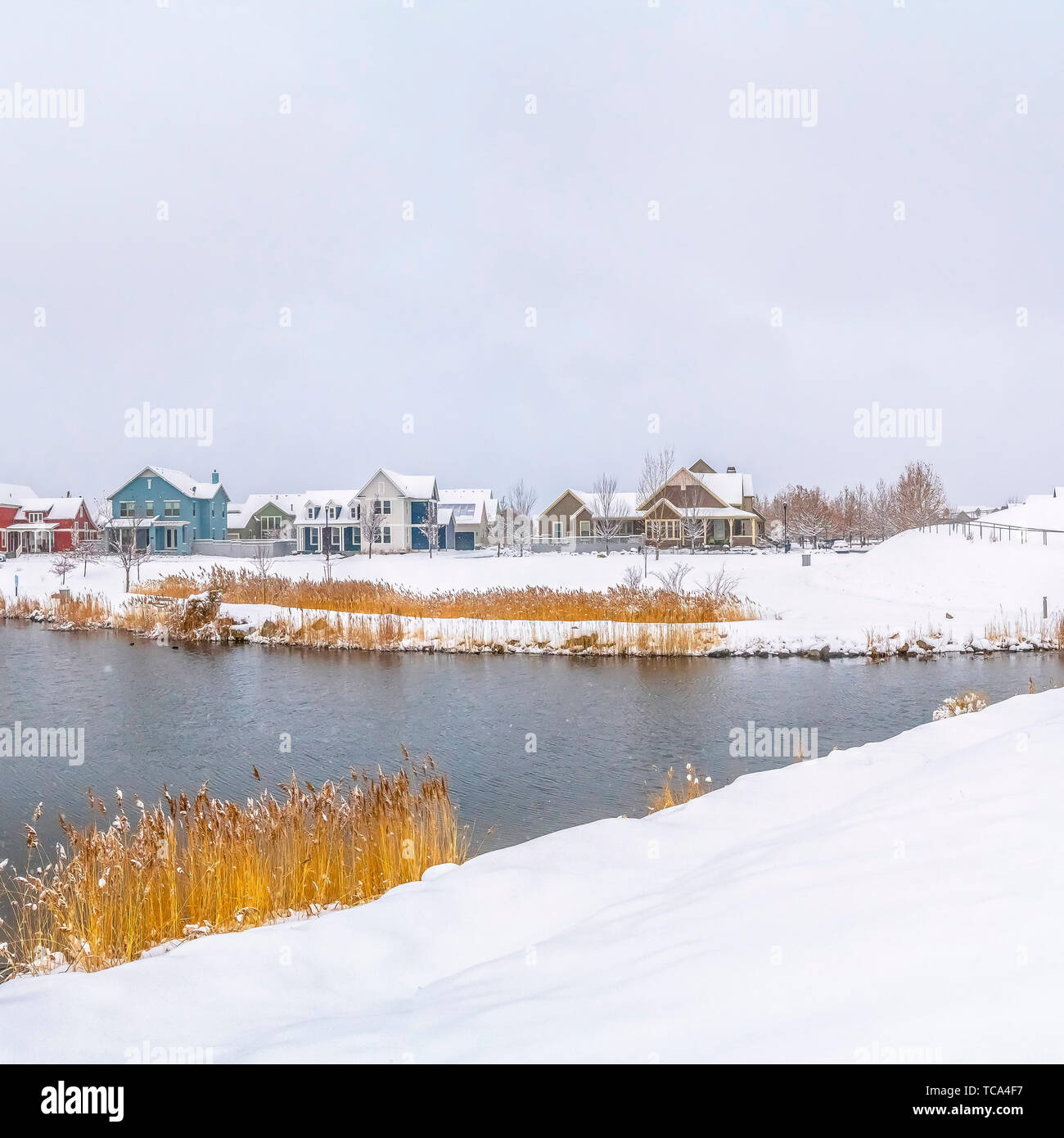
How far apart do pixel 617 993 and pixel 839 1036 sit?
0.92 meters

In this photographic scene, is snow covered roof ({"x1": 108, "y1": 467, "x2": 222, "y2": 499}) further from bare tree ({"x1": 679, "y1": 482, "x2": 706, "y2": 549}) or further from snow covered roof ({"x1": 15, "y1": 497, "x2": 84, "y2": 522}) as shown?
bare tree ({"x1": 679, "y1": 482, "x2": 706, "y2": 549})

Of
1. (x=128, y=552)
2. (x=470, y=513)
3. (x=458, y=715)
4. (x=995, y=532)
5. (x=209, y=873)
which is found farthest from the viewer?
(x=470, y=513)

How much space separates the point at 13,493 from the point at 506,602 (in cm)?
7822

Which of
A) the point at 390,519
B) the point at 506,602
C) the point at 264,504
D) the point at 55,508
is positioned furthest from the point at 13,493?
the point at 506,602

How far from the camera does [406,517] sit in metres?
68.4

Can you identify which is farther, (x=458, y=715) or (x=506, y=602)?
(x=506, y=602)

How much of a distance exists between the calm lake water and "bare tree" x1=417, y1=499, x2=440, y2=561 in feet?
135

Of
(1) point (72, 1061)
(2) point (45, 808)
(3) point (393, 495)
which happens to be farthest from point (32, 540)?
(1) point (72, 1061)

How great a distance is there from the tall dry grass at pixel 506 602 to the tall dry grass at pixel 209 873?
1705cm

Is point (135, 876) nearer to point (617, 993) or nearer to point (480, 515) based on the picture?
point (617, 993)

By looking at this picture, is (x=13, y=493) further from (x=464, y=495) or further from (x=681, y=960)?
(x=681, y=960)

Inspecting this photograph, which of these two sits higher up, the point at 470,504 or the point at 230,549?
the point at 470,504

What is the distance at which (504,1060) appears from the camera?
3080 millimetres

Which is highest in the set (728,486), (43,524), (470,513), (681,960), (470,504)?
(728,486)
